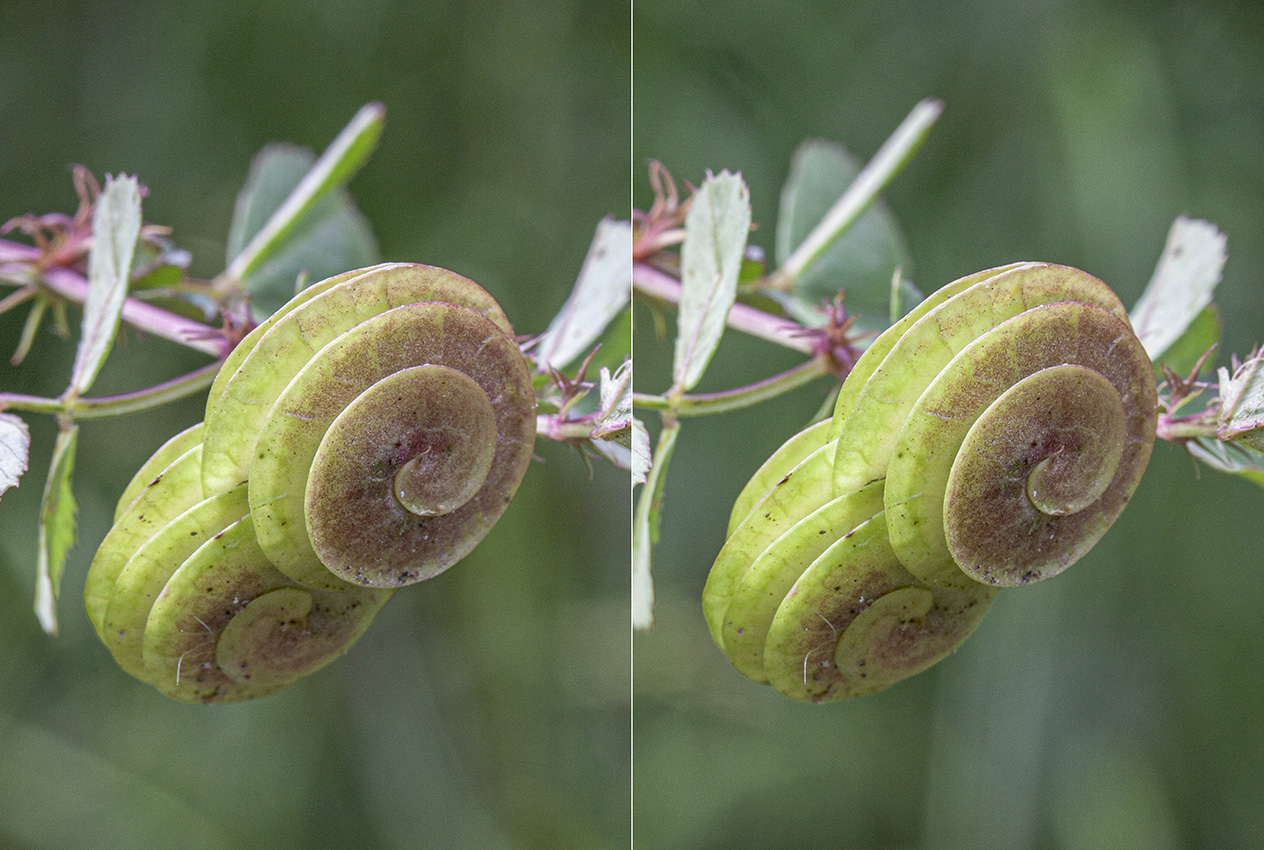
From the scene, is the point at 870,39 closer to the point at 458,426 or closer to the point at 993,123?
the point at 993,123

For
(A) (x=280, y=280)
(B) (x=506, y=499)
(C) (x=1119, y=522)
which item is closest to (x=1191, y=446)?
(C) (x=1119, y=522)

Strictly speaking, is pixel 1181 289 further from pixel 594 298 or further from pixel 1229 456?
pixel 594 298

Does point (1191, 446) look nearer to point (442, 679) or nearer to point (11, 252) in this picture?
point (442, 679)

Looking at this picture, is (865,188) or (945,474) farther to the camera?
(865,188)

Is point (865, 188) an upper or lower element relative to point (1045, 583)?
upper

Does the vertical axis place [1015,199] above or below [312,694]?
above

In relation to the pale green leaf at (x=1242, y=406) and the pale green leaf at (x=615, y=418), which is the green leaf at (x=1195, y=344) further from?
the pale green leaf at (x=615, y=418)

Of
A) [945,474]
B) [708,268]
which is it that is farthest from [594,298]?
[945,474]
